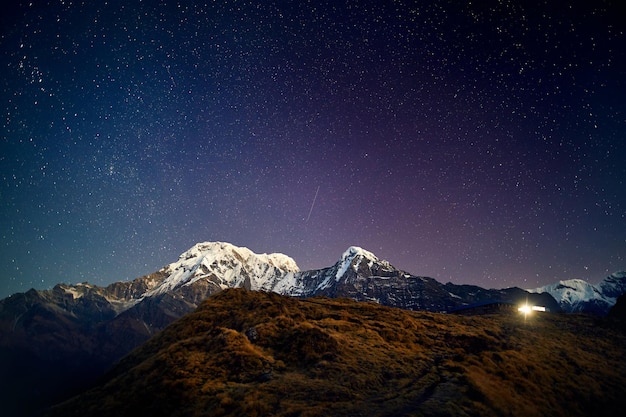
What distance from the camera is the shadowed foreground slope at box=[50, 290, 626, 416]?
2108 cm

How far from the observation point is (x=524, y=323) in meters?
49.3

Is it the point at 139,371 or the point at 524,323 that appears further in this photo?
the point at 524,323

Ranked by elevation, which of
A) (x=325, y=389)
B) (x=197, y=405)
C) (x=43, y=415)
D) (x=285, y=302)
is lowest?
(x=43, y=415)

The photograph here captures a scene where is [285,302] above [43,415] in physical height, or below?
above

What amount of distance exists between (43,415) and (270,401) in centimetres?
2162

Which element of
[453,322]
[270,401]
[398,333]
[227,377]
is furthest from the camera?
[453,322]

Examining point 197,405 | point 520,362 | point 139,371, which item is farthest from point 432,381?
point 139,371

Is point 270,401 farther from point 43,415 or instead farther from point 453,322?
point 453,322

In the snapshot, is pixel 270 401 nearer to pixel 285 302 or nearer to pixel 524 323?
pixel 285 302

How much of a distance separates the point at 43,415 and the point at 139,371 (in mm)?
8049

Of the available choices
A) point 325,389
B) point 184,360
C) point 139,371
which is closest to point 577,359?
point 325,389

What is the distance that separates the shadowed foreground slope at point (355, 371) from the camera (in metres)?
21.1

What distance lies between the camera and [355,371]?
2584 cm

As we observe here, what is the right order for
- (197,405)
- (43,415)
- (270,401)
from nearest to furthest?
(270,401)
(197,405)
(43,415)
